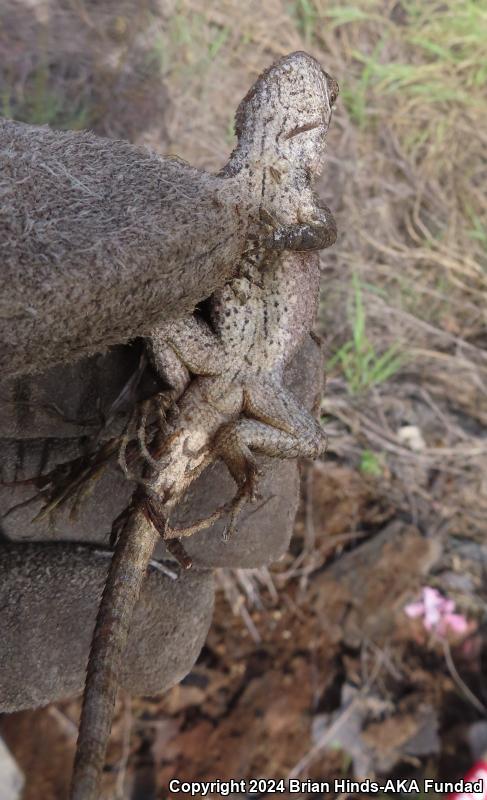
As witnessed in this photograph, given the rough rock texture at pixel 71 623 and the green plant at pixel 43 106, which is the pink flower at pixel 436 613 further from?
the green plant at pixel 43 106

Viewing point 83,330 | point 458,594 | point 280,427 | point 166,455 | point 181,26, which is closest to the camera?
point 83,330

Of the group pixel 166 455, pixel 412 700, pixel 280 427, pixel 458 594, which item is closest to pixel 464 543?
pixel 458 594

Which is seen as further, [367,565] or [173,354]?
[367,565]

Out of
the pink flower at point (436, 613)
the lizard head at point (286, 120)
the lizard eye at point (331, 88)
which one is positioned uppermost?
the lizard eye at point (331, 88)

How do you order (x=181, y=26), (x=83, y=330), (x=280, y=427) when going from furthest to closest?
(x=181, y=26) < (x=280, y=427) < (x=83, y=330)

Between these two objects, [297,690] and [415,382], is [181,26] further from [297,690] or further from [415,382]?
[297,690]

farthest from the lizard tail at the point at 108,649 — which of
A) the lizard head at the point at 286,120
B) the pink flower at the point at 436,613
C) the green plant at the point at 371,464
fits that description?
the pink flower at the point at 436,613
